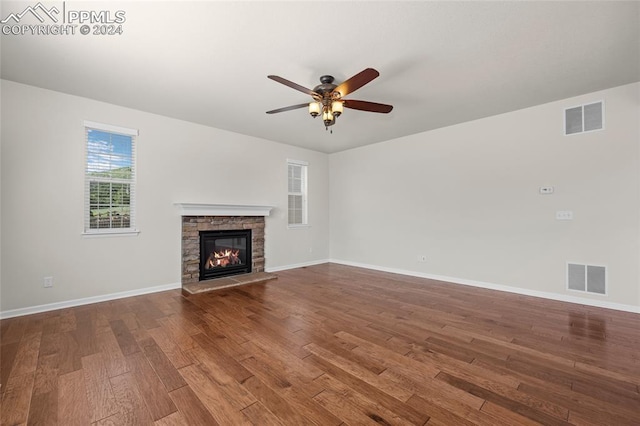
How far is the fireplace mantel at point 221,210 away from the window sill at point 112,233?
747 mm

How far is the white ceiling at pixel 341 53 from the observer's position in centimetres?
212

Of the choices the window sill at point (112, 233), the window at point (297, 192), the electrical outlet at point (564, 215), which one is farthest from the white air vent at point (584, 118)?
the window sill at point (112, 233)

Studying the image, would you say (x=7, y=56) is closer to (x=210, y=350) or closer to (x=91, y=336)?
(x=91, y=336)

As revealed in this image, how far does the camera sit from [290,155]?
6.21m

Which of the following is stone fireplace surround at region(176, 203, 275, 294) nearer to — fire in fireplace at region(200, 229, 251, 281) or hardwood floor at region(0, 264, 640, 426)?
fire in fireplace at region(200, 229, 251, 281)

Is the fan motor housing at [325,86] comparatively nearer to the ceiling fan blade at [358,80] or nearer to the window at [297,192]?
the ceiling fan blade at [358,80]

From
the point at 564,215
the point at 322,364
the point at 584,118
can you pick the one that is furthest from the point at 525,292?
the point at 322,364

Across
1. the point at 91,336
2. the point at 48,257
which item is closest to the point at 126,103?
the point at 48,257

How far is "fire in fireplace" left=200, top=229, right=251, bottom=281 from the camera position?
16.0 ft

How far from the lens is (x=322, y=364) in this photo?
2.18 metres

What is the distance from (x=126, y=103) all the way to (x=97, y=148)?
30.4 inches

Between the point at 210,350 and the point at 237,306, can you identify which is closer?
the point at 210,350

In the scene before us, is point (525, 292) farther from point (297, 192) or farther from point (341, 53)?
point (297, 192)

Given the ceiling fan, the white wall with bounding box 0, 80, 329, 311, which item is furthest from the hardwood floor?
the ceiling fan
